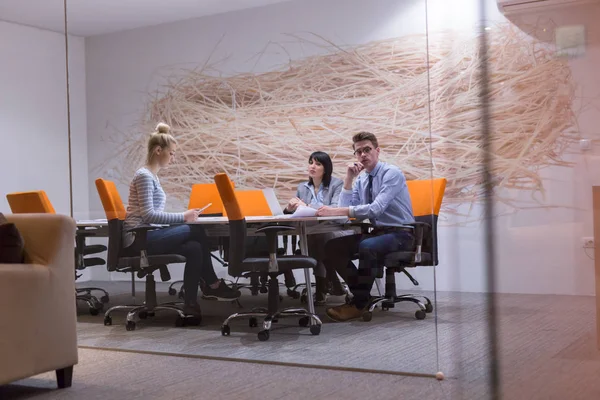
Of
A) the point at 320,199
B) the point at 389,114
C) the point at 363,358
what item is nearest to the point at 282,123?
the point at 320,199

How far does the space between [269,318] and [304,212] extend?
25.1 inches

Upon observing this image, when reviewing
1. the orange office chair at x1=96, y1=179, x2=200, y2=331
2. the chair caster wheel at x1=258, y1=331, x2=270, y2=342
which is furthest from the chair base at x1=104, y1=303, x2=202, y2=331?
the chair caster wheel at x1=258, y1=331, x2=270, y2=342

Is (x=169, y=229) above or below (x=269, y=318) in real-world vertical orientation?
above

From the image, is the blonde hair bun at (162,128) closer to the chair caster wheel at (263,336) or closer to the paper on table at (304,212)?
the paper on table at (304,212)

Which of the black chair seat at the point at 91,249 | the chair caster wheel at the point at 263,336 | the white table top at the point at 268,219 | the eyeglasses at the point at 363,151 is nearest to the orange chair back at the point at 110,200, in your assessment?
the black chair seat at the point at 91,249

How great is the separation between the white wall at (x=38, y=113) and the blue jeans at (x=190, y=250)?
880 millimetres

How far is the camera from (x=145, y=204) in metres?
4.53

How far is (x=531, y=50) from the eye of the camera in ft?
11.3

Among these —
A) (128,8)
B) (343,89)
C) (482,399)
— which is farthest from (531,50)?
(128,8)

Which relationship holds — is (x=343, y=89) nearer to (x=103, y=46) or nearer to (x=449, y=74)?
(x=449, y=74)

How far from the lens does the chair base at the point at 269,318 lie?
13.3 ft

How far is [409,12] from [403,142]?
0.67 meters

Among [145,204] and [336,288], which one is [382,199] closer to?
[336,288]

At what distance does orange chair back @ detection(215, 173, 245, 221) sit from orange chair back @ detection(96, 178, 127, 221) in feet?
2.55
